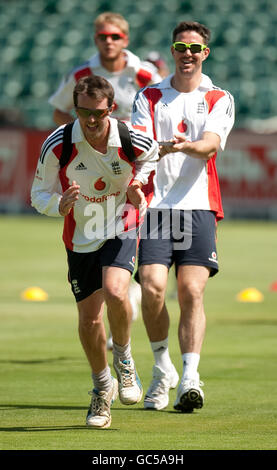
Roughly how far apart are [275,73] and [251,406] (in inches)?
1080

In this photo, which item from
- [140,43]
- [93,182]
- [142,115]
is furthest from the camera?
[140,43]

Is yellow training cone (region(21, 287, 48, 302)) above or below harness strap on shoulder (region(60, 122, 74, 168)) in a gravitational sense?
below

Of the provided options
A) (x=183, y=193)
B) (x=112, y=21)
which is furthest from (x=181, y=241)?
(x=112, y=21)

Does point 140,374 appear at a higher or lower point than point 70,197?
lower

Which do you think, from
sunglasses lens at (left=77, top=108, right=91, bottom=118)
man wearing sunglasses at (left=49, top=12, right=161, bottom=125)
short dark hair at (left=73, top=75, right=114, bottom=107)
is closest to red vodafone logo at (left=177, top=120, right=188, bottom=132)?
short dark hair at (left=73, top=75, right=114, bottom=107)

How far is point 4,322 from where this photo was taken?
464 inches

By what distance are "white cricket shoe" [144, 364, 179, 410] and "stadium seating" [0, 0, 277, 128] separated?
24785 millimetres

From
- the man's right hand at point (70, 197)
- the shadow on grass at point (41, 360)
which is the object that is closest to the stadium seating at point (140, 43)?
the shadow on grass at point (41, 360)

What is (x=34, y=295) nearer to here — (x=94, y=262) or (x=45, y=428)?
(x=94, y=262)

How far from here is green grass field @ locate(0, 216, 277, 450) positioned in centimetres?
586

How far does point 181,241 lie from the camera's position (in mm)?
7305

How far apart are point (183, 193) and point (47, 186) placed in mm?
1315

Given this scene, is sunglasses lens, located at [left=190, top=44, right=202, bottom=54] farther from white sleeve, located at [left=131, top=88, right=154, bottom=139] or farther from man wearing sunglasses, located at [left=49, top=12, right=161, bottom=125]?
man wearing sunglasses, located at [left=49, top=12, right=161, bottom=125]

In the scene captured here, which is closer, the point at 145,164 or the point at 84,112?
the point at 84,112
